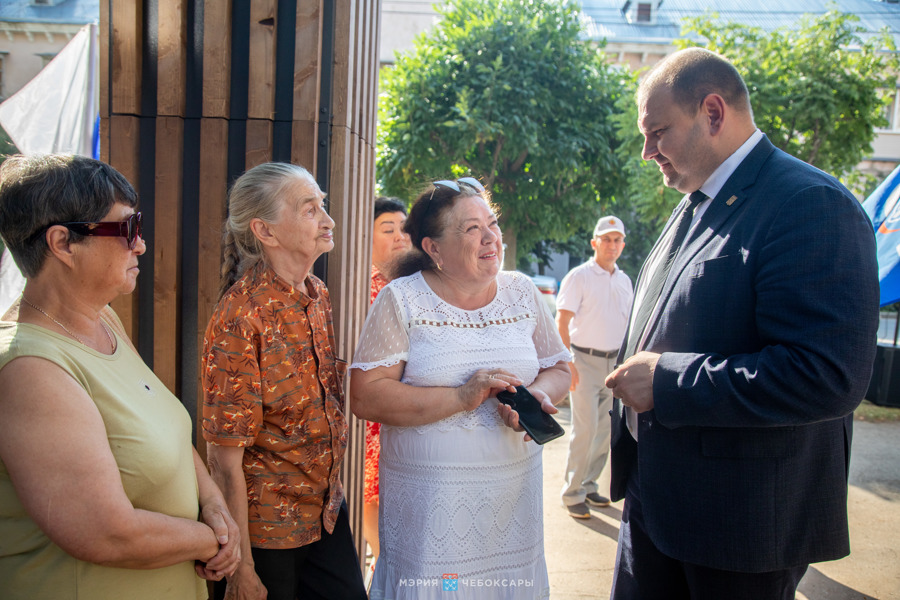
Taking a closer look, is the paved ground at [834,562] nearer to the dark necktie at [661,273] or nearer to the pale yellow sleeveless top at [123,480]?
the dark necktie at [661,273]

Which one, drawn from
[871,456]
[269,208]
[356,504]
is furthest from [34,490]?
[871,456]

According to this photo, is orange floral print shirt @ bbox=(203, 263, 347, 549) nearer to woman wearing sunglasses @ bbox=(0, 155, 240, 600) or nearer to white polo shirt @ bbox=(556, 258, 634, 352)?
woman wearing sunglasses @ bbox=(0, 155, 240, 600)

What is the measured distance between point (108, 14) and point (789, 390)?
2782 millimetres

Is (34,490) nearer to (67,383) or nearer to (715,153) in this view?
(67,383)

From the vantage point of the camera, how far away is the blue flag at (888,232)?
477 cm

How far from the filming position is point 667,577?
206cm

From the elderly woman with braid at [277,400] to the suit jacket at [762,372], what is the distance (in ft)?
3.48

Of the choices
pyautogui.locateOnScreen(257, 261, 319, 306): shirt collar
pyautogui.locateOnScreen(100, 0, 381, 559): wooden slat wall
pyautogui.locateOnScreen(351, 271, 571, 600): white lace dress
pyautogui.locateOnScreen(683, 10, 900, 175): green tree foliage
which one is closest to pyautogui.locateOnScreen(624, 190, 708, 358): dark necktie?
pyautogui.locateOnScreen(351, 271, 571, 600): white lace dress

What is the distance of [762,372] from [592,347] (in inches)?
143

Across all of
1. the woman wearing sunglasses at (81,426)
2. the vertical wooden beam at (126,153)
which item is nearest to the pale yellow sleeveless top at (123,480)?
the woman wearing sunglasses at (81,426)

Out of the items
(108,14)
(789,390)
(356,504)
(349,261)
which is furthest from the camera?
(356,504)

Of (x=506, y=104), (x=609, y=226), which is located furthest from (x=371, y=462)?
(x=506, y=104)

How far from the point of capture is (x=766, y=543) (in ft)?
5.62

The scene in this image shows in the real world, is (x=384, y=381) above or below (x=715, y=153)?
below
